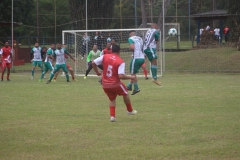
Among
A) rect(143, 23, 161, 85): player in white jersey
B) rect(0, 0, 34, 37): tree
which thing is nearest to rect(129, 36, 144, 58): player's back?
rect(143, 23, 161, 85): player in white jersey

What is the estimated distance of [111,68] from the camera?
36.5 ft

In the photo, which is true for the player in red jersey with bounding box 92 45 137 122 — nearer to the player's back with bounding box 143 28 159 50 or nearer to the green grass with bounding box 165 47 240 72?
the player's back with bounding box 143 28 159 50

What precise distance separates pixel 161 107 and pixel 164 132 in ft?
12.7

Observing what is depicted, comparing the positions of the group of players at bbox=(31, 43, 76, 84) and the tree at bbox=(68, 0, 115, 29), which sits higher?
the tree at bbox=(68, 0, 115, 29)

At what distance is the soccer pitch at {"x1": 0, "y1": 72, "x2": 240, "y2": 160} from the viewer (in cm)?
820

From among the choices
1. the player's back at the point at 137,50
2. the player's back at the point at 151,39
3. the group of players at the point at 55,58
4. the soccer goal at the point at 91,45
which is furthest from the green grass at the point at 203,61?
the player's back at the point at 137,50

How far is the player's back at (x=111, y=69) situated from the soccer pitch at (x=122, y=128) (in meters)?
0.85

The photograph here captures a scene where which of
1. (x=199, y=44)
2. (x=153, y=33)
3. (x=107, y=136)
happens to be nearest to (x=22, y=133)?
(x=107, y=136)

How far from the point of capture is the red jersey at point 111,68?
11055 mm

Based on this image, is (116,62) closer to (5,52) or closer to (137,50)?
(137,50)

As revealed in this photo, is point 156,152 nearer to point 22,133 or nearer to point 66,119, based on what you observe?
point 22,133

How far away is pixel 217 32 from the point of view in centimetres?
4406

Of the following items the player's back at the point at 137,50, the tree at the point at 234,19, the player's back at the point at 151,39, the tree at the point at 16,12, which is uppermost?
the tree at the point at 16,12

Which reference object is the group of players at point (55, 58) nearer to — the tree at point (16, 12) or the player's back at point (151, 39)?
the player's back at point (151, 39)
